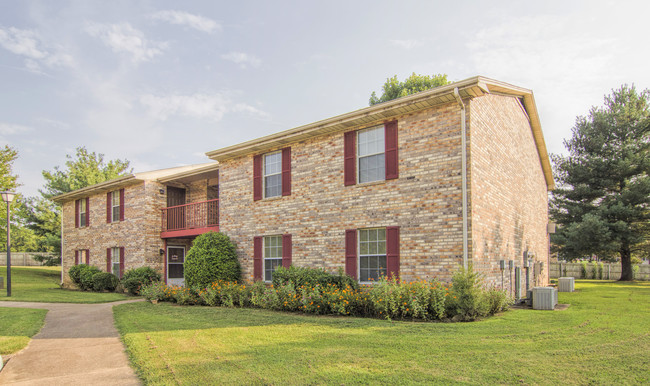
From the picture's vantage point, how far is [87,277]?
20391 millimetres

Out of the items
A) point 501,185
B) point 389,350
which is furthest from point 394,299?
point 501,185

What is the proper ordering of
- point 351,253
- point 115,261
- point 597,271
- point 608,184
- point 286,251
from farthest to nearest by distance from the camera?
point 597,271, point 608,184, point 115,261, point 286,251, point 351,253

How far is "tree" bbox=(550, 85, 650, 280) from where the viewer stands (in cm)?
2550

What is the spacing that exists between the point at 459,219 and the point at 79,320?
9795mm

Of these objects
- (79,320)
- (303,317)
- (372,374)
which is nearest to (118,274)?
(79,320)

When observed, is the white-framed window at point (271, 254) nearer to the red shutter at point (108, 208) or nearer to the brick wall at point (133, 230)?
the brick wall at point (133, 230)

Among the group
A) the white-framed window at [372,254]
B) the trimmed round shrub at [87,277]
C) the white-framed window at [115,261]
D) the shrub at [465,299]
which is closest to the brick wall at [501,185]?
the shrub at [465,299]

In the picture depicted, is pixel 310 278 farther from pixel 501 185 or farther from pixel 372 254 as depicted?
pixel 501 185

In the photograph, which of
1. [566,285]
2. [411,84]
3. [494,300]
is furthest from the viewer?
[411,84]

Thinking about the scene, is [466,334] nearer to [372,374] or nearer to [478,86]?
[372,374]

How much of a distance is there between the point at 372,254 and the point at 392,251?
2.51 feet

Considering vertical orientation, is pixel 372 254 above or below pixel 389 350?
above

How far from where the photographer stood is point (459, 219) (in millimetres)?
10352

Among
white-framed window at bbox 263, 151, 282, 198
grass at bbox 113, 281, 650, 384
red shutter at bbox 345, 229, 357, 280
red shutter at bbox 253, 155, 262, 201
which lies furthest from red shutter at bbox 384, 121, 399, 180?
red shutter at bbox 253, 155, 262, 201
